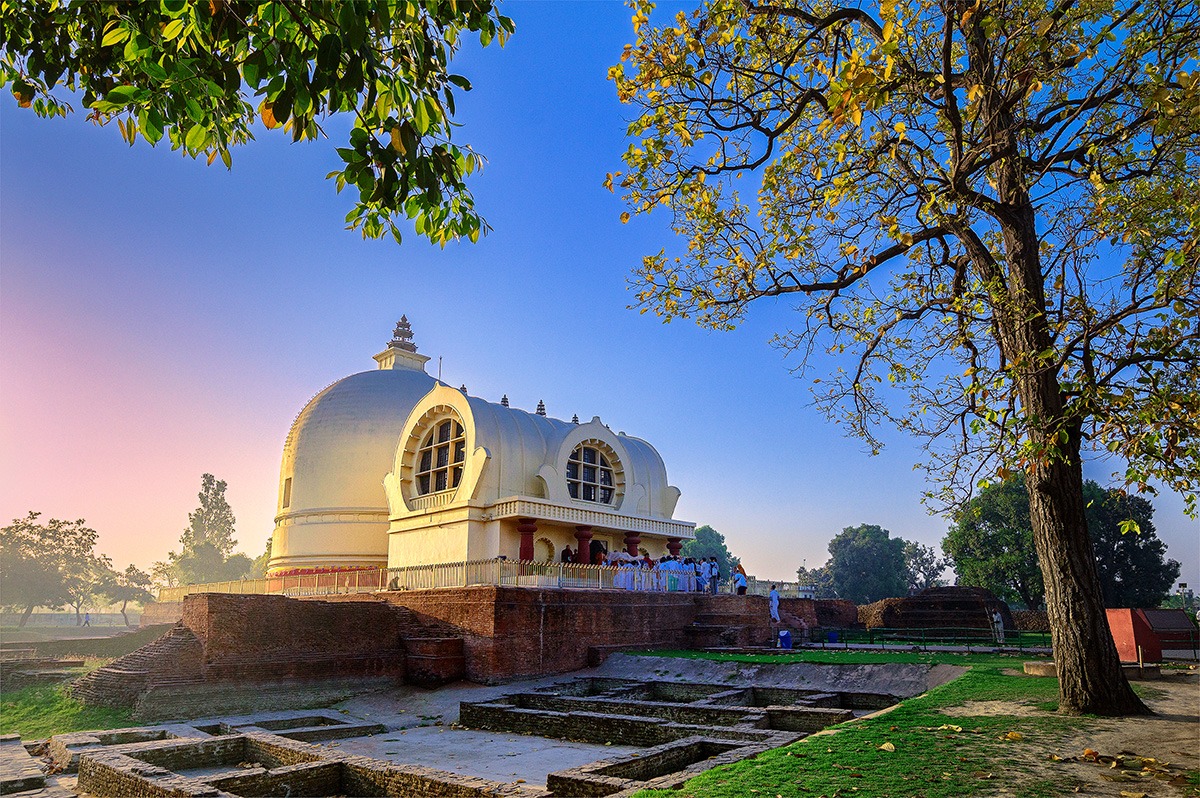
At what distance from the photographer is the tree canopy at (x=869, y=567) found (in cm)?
5119

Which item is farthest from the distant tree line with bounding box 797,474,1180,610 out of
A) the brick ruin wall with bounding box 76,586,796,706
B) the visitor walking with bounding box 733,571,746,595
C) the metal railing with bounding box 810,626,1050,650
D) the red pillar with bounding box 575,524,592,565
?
the brick ruin wall with bounding box 76,586,796,706

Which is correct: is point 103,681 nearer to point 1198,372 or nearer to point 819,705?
point 819,705

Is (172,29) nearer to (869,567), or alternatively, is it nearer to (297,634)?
(297,634)

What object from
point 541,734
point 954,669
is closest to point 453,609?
point 541,734

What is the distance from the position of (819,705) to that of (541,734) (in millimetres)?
4084

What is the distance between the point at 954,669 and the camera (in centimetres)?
1216

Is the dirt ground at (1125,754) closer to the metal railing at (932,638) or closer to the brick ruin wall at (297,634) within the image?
the metal railing at (932,638)

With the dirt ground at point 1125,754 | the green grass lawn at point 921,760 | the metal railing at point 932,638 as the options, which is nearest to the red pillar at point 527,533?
the metal railing at point 932,638

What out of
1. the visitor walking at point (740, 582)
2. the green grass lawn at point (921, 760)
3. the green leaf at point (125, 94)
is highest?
the green leaf at point (125, 94)

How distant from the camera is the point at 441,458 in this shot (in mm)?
23859

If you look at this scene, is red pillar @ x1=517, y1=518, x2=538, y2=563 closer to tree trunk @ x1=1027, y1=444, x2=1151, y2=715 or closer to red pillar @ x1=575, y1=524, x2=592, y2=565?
red pillar @ x1=575, y1=524, x2=592, y2=565

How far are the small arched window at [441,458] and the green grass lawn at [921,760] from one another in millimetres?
15996

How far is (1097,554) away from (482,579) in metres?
30.2

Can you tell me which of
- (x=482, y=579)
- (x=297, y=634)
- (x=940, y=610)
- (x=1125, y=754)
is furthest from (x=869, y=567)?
(x=1125, y=754)
